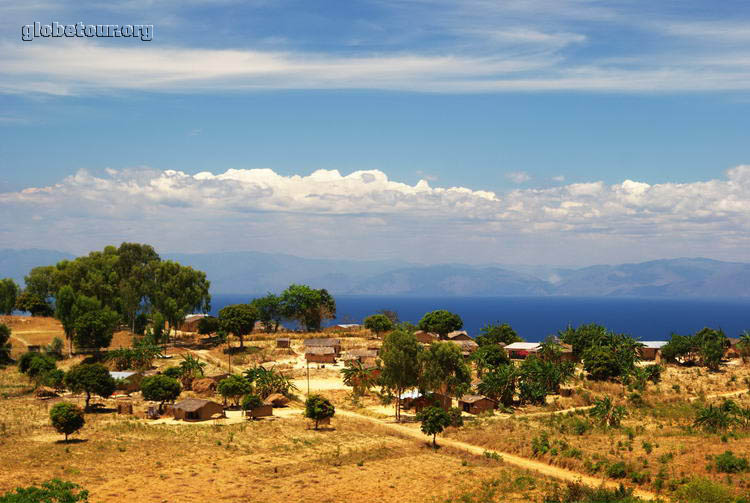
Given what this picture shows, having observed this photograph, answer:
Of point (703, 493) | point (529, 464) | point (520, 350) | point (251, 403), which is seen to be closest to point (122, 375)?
point (251, 403)

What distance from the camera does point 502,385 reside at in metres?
81.3

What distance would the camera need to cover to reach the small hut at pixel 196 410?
244 ft

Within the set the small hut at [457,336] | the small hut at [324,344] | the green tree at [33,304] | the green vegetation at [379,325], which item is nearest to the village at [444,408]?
the small hut at [324,344]

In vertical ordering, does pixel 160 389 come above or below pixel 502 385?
above

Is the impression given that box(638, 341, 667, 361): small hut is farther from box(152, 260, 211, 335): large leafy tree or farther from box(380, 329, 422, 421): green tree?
box(152, 260, 211, 335): large leafy tree

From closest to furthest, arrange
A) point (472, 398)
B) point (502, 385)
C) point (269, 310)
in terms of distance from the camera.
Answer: point (472, 398), point (502, 385), point (269, 310)

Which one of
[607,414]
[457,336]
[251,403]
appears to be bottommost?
[607,414]

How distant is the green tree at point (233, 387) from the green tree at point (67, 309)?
3787cm

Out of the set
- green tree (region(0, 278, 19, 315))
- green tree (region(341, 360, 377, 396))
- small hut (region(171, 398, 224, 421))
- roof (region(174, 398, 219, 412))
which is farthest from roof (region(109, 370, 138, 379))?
green tree (region(0, 278, 19, 315))

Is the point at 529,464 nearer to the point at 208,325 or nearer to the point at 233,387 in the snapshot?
the point at 233,387

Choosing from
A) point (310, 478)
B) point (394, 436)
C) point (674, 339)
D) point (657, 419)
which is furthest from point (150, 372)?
point (674, 339)

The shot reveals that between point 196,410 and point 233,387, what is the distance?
6.18m

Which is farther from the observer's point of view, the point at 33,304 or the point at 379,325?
the point at 33,304

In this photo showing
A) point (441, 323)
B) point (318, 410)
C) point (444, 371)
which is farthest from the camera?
point (441, 323)
